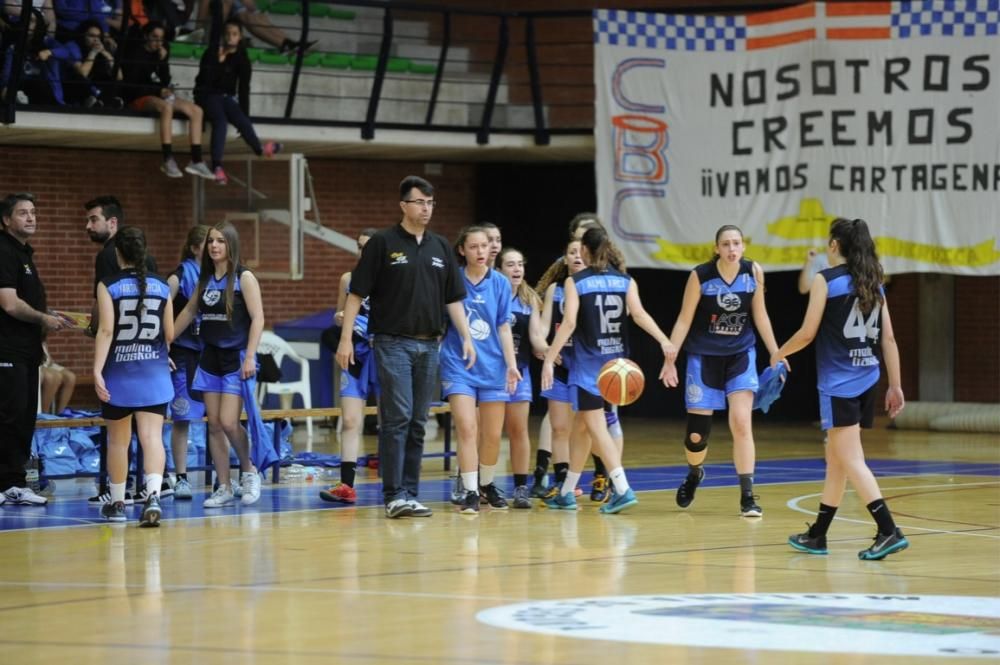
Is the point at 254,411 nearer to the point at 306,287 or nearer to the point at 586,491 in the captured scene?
the point at 586,491

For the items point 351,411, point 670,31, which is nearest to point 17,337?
point 351,411

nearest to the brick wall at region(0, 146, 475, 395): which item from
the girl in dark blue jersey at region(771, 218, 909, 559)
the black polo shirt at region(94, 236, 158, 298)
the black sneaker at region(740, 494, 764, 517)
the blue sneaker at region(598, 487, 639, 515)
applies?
the black polo shirt at region(94, 236, 158, 298)

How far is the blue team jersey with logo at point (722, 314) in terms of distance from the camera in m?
11.1

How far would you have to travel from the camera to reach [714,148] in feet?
64.0

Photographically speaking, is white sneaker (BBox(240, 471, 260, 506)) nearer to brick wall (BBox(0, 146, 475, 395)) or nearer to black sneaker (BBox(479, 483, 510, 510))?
black sneaker (BBox(479, 483, 510, 510))

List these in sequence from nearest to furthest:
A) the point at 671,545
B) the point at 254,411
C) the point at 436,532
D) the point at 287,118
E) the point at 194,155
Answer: the point at 671,545 → the point at 436,532 → the point at 254,411 → the point at 194,155 → the point at 287,118

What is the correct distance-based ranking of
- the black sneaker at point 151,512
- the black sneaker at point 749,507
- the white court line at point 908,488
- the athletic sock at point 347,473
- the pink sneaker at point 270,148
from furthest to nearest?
the pink sneaker at point 270,148 → the athletic sock at point 347,473 → the black sneaker at point 749,507 → the black sneaker at point 151,512 → the white court line at point 908,488

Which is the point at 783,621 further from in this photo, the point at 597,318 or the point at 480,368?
the point at 480,368

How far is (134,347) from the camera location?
1050cm

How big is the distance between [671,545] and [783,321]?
13.9 m

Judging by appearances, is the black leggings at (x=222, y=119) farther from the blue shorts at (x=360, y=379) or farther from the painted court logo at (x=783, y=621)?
the painted court logo at (x=783, y=621)

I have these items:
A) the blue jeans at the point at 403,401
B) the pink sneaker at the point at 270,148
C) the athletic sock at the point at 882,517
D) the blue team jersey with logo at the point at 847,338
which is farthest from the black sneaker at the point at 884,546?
the pink sneaker at the point at 270,148

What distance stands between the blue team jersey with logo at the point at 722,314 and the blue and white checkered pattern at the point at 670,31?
8.80m

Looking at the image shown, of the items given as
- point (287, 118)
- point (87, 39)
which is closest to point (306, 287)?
point (287, 118)
